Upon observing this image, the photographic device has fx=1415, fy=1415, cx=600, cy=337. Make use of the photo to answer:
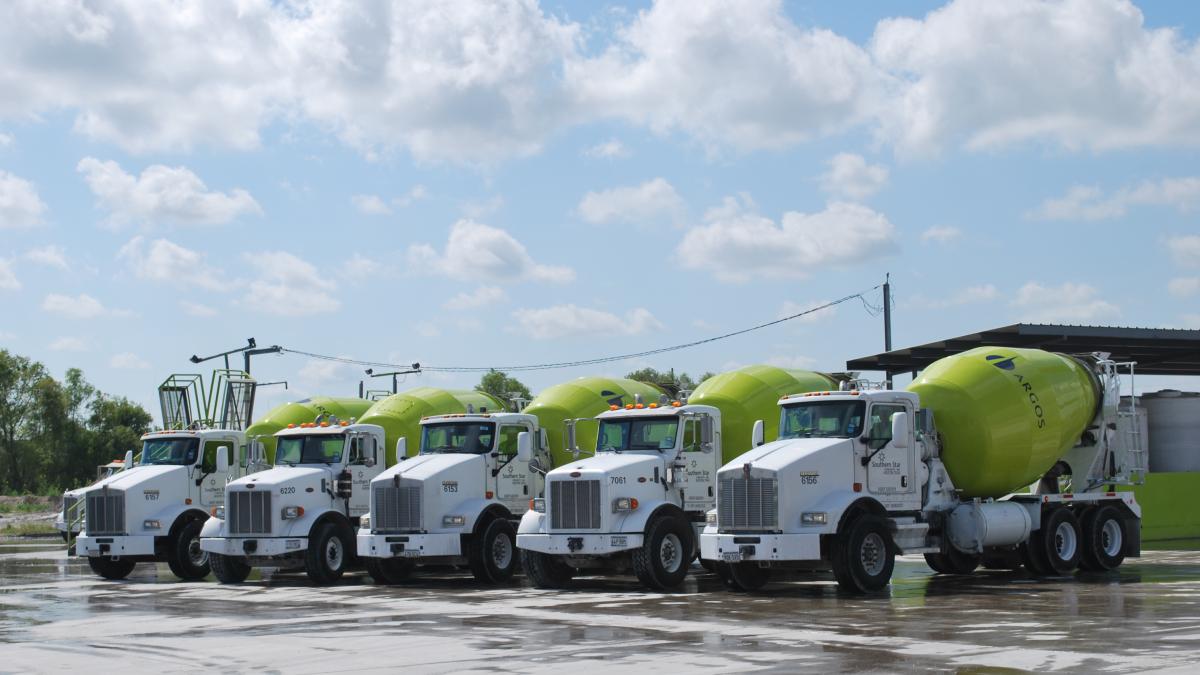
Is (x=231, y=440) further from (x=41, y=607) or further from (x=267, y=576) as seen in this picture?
(x=41, y=607)

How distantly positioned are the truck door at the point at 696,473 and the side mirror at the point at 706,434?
0.16 feet

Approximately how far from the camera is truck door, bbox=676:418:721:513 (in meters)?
22.2

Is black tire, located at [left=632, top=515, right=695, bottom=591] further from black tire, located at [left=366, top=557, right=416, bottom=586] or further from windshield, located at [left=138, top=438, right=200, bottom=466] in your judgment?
windshield, located at [left=138, top=438, right=200, bottom=466]

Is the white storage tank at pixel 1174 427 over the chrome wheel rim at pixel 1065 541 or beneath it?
over

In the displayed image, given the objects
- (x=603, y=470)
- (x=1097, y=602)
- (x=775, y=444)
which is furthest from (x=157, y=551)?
(x=1097, y=602)

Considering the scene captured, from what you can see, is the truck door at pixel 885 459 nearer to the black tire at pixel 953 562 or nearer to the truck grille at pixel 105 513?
the black tire at pixel 953 562

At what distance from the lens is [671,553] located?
21.3 metres

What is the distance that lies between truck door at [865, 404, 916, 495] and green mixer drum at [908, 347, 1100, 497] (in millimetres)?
1382

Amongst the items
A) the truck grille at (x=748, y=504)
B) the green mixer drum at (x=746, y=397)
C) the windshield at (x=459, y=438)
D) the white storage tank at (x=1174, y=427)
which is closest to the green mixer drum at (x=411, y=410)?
the windshield at (x=459, y=438)

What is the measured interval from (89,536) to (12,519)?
39472 millimetres

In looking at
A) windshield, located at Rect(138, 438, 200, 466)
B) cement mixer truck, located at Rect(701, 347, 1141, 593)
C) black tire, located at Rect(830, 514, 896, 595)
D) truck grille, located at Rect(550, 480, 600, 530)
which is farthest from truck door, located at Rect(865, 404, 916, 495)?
windshield, located at Rect(138, 438, 200, 466)

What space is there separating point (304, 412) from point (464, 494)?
370 inches

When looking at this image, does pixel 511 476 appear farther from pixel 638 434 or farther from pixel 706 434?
pixel 706 434

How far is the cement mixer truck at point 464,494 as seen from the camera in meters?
23.3
